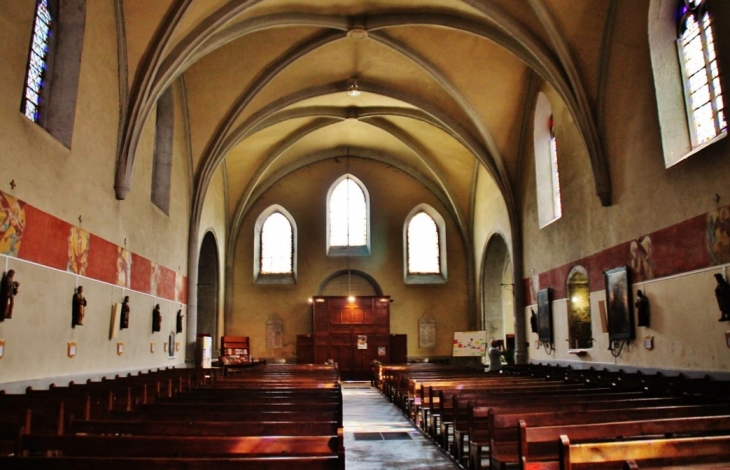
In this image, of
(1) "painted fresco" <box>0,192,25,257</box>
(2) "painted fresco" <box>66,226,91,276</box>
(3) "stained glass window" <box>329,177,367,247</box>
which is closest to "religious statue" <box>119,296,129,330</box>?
(2) "painted fresco" <box>66,226,91,276</box>

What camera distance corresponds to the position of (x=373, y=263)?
25453 millimetres

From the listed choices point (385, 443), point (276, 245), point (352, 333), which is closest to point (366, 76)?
point (276, 245)

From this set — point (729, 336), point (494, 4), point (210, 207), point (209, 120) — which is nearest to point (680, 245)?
point (729, 336)

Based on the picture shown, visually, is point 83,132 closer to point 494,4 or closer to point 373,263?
point 494,4

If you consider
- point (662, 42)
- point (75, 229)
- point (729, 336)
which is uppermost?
point (662, 42)

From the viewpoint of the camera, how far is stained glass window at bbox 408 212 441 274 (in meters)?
25.9

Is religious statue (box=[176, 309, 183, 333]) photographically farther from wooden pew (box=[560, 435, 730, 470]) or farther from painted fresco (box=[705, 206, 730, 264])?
wooden pew (box=[560, 435, 730, 470])

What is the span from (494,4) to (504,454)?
10.9 m

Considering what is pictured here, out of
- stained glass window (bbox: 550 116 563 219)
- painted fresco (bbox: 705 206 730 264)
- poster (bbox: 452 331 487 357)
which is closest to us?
painted fresco (bbox: 705 206 730 264)

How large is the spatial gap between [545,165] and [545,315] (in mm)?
4177

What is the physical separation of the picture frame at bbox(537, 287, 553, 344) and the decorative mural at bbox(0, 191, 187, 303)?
1018 cm

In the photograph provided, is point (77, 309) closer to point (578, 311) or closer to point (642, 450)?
point (642, 450)

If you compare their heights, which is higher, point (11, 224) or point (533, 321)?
point (11, 224)

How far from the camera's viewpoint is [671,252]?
10.9 m
